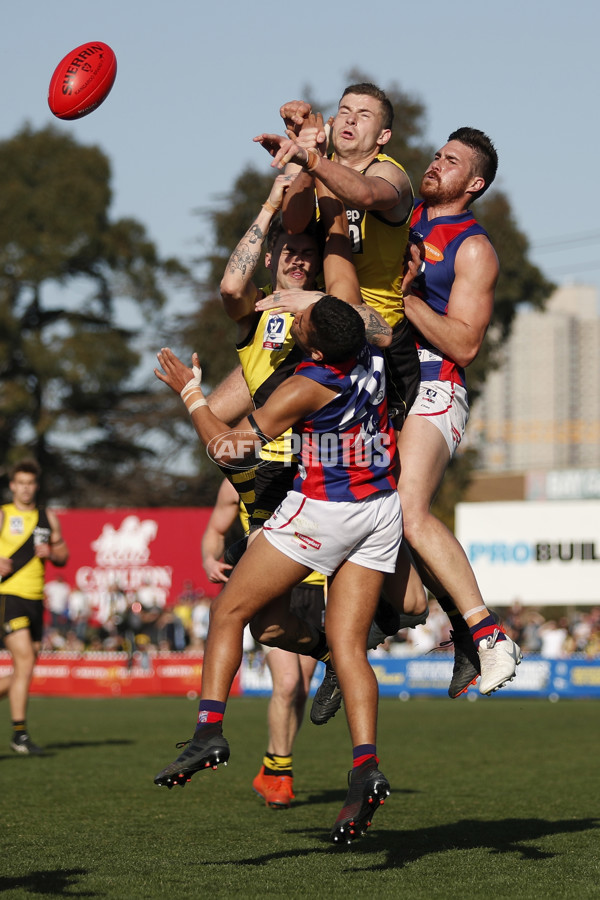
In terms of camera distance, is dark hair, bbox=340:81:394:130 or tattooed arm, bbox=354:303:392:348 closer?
tattooed arm, bbox=354:303:392:348

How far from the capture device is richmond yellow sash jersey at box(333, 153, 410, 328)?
6.45m

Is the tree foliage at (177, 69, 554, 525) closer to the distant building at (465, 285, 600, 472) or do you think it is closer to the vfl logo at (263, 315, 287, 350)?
the vfl logo at (263, 315, 287, 350)

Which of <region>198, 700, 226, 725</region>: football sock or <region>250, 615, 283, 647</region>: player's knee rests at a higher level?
<region>250, 615, 283, 647</region>: player's knee

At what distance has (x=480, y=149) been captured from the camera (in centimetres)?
683

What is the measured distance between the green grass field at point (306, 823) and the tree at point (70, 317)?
2879cm

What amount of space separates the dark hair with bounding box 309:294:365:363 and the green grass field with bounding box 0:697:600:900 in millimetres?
2324

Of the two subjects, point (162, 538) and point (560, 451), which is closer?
point (162, 538)

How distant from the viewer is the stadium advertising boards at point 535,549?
1117 inches

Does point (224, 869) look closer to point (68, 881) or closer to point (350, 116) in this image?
point (68, 881)

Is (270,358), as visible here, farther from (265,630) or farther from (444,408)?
(265,630)

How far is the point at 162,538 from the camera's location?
1184 inches

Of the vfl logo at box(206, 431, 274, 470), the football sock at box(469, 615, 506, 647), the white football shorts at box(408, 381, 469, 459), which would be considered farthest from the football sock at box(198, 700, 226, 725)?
the white football shorts at box(408, 381, 469, 459)

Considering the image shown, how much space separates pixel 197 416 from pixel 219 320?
108 feet

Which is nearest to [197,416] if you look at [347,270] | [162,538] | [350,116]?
[347,270]
